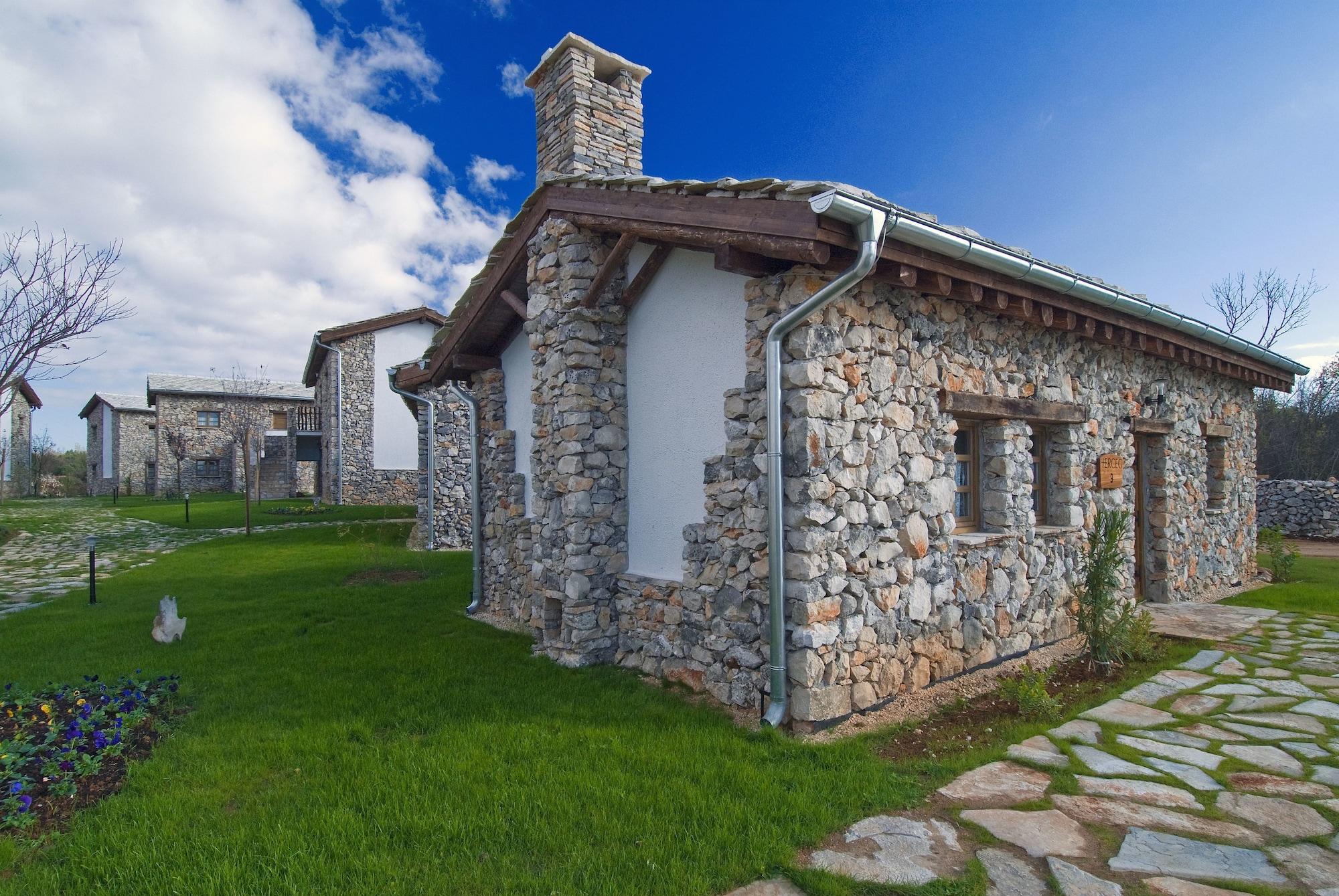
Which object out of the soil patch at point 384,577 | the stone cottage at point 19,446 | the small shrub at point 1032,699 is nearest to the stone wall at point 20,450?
the stone cottage at point 19,446

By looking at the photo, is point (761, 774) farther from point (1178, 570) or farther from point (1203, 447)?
point (1203, 447)

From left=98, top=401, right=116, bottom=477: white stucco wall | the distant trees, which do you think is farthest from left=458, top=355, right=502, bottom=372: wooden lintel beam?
left=98, top=401, right=116, bottom=477: white stucco wall

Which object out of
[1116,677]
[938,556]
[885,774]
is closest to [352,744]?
[885,774]

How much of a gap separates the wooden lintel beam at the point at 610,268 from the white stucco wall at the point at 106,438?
41918mm

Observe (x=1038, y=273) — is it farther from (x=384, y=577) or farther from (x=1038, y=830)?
(x=384, y=577)

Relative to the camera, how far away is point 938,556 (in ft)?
17.7

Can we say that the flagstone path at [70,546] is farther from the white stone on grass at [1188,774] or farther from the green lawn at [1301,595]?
the green lawn at [1301,595]

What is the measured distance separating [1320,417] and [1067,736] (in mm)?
25039

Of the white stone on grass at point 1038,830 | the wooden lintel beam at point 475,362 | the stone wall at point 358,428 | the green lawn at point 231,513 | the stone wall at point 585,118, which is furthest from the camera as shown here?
the stone wall at point 358,428

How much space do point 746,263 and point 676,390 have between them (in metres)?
1.35

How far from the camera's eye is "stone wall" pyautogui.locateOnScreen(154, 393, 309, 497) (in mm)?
33969

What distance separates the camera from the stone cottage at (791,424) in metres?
4.55

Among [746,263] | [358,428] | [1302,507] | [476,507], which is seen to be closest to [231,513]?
[358,428]

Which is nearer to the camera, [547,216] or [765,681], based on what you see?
[765,681]
